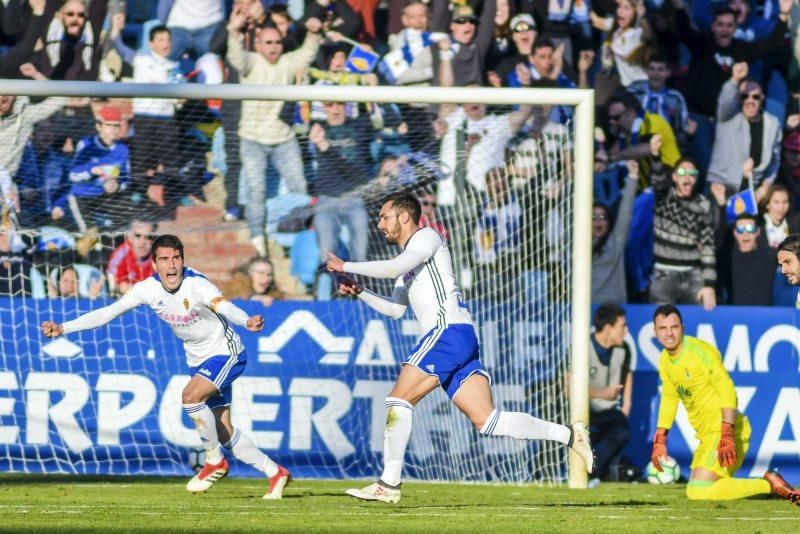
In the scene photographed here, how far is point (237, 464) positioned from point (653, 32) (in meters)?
6.89

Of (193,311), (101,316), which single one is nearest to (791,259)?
(193,311)

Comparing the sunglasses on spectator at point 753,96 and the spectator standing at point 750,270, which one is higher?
the sunglasses on spectator at point 753,96

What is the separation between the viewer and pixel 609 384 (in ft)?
42.4

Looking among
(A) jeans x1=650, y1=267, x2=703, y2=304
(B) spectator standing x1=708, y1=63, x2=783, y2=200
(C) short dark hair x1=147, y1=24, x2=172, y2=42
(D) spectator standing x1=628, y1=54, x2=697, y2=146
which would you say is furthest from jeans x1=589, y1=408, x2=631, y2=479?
(C) short dark hair x1=147, y1=24, x2=172, y2=42

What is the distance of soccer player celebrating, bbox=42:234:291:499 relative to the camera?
10.1 metres

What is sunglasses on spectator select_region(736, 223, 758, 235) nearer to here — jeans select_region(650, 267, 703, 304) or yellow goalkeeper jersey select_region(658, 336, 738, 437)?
jeans select_region(650, 267, 703, 304)

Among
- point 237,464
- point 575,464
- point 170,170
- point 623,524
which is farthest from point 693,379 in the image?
point 170,170

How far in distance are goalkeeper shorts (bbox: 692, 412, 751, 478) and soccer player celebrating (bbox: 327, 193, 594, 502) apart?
2.25 metres

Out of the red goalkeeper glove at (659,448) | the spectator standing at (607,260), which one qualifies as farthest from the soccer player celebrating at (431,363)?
the spectator standing at (607,260)

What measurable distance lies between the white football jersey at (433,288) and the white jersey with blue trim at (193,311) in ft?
5.80

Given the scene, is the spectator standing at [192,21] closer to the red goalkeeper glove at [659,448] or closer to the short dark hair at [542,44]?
the short dark hair at [542,44]

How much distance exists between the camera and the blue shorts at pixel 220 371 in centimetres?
1033

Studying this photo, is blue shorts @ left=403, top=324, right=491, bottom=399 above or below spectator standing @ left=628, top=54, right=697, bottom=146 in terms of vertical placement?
below

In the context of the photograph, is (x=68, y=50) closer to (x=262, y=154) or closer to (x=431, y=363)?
(x=262, y=154)
